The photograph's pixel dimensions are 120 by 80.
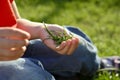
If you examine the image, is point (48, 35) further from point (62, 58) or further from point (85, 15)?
point (85, 15)

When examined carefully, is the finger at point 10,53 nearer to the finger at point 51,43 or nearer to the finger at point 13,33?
the finger at point 13,33

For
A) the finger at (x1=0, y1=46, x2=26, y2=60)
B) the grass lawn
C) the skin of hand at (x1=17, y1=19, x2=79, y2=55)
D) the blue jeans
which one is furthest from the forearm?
the grass lawn

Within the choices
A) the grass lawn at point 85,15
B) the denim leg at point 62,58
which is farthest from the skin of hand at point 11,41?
the grass lawn at point 85,15

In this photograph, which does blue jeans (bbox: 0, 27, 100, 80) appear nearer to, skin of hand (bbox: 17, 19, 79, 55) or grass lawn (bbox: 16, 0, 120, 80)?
skin of hand (bbox: 17, 19, 79, 55)

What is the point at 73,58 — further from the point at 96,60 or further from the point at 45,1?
the point at 45,1

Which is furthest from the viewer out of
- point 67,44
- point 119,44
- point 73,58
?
point 119,44

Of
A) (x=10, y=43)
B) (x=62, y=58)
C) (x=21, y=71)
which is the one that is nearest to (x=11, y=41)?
(x=10, y=43)

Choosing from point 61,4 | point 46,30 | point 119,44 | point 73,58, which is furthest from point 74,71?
point 61,4
